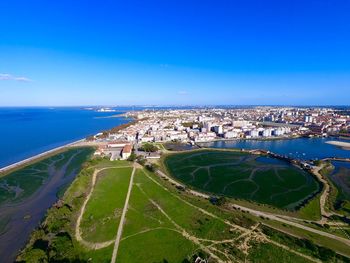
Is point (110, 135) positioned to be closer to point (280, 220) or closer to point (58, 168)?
point (58, 168)

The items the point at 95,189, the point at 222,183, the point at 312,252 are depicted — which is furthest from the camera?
the point at 222,183

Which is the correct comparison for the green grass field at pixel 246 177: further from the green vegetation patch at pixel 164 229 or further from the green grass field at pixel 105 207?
the green grass field at pixel 105 207

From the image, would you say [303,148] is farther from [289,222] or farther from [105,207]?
[105,207]

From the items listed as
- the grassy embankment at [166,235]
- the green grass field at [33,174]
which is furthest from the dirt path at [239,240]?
the green grass field at [33,174]

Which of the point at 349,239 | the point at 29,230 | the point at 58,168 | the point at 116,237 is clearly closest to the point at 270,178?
the point at 349,239

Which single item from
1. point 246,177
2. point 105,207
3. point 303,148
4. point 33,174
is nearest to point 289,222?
point 246,177

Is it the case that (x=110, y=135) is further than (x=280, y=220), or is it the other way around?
(x=110, y=135)

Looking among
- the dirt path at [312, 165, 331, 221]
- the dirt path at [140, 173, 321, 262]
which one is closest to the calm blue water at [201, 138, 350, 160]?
the dirt path at [312, 165, 331, 221]
